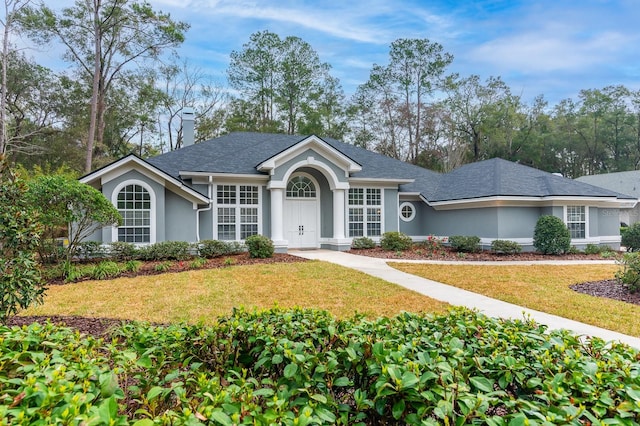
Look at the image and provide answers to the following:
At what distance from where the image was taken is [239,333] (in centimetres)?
290

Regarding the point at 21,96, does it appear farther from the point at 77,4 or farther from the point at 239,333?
the point at 239,333

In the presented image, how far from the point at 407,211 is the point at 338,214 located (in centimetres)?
490

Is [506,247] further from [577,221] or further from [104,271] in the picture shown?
[104,271]

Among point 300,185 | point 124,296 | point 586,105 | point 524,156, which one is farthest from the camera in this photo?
point 586,105

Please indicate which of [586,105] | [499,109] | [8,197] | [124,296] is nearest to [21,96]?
[124,296]

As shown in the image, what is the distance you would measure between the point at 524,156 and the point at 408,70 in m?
19.4

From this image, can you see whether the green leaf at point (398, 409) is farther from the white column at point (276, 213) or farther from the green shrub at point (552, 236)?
the green shrub at point (552, 236)

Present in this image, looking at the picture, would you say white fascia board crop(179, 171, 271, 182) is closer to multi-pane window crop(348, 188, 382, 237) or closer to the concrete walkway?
multi-pane window crop(348, 188, 382, 237)

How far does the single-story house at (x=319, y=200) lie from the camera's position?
13609mm

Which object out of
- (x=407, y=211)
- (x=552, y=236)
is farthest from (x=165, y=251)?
(x=552, y=236)

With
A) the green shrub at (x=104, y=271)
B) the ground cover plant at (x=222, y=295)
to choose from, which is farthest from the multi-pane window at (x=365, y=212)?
the green shrub at (x=104, y=271)

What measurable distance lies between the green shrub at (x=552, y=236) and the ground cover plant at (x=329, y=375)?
48.9 feet

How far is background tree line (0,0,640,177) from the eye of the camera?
24359mm

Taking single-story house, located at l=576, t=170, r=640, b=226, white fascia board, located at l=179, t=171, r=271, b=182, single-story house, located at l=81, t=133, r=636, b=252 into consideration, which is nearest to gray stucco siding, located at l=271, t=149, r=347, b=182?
single-story house, located at l=81, t=133, r=636, b=252
